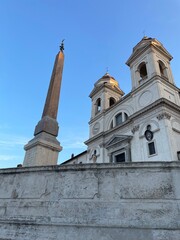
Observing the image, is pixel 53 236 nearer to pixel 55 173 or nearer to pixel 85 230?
pixel 85 230

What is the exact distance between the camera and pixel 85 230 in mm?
3385

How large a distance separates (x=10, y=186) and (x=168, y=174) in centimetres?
353

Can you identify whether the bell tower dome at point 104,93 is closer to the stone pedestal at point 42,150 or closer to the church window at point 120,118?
the church window at point 120,118

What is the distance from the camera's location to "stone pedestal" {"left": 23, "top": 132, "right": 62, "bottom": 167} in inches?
254

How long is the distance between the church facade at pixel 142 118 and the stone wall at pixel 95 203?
11.6 metres

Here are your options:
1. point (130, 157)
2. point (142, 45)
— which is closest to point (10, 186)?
point (130, 157)

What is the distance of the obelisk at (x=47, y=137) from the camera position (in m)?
6.54

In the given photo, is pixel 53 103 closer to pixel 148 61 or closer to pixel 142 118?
pixel 142 118

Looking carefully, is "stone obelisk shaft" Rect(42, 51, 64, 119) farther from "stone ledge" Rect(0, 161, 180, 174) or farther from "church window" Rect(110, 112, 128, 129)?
"church window" Rect(110, 112, 128, 129)

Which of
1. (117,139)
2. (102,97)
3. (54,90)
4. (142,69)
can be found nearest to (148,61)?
(142,69)

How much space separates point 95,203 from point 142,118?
1511 centimetres

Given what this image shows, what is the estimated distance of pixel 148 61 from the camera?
20.9 m

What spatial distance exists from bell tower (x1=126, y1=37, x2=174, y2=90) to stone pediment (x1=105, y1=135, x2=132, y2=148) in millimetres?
6074

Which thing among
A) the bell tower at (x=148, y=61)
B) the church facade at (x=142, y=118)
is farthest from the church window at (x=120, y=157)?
the bell tower at (x=148, y=61)
